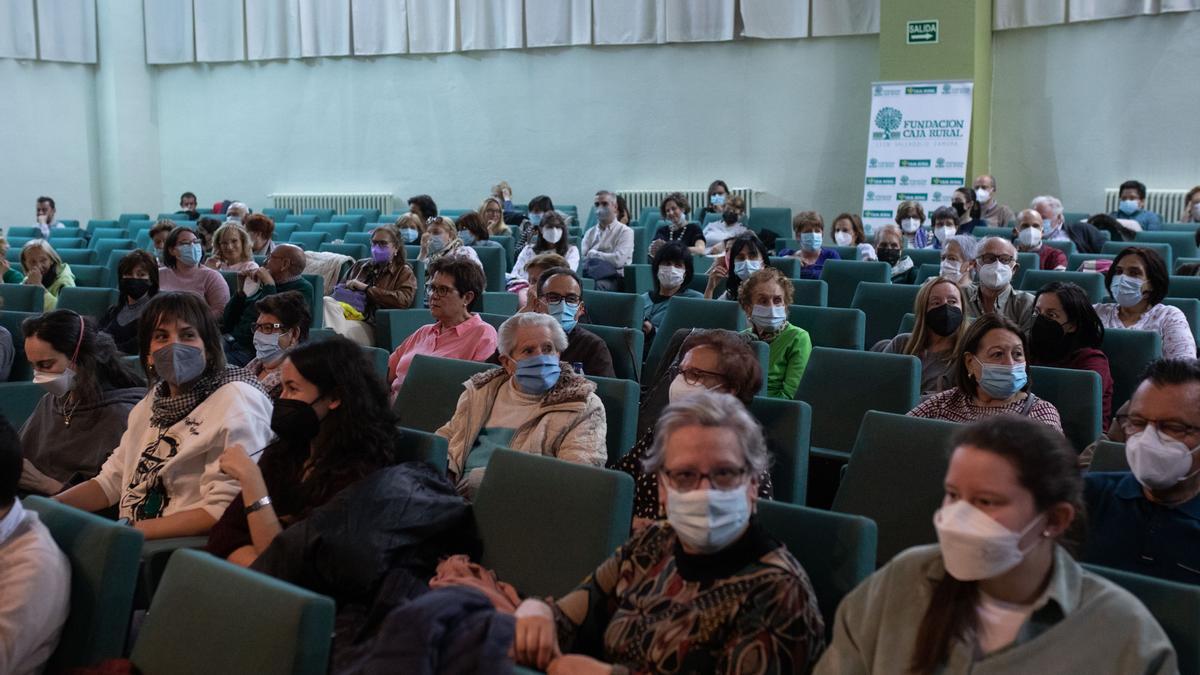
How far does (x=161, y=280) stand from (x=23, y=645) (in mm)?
4895

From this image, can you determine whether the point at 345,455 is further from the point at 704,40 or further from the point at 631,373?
the point at 704,40

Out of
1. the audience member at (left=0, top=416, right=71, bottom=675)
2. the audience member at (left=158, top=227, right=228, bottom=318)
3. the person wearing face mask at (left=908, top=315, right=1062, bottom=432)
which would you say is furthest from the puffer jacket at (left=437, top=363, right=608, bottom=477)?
the audience member at (left=158, top=227, right=228, bottom=318)

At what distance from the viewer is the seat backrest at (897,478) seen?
→ 3039 mm

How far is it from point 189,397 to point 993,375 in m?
2.31

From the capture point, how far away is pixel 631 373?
189 inches

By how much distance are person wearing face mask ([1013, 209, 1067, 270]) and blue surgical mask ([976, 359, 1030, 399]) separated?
12.8ft

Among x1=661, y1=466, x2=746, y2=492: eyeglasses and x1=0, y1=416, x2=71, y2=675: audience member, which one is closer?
x1=661, y1=466, x2=746, y2=492: eyeglasses

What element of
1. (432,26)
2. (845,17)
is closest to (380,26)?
(432,26)

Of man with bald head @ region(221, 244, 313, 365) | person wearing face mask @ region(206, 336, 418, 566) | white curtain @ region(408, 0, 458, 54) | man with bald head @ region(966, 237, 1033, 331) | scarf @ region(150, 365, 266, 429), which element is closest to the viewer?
person wearing face mask @ region(206, 336, 418, 566)

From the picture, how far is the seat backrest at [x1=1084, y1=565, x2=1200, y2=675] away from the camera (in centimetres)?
195

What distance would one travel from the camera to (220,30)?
16719 millimetres

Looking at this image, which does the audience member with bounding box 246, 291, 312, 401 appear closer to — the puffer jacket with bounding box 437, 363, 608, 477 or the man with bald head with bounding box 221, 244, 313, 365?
the puffer jacket with bounding box 437, 363, 608, 477

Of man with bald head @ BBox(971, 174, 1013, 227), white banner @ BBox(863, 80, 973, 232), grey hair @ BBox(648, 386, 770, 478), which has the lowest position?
grey hair @ BBox(648, 386, 770, 478)

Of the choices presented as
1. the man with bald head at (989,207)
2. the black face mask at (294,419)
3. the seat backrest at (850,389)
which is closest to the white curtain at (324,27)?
the man with bald head at (989,207)
